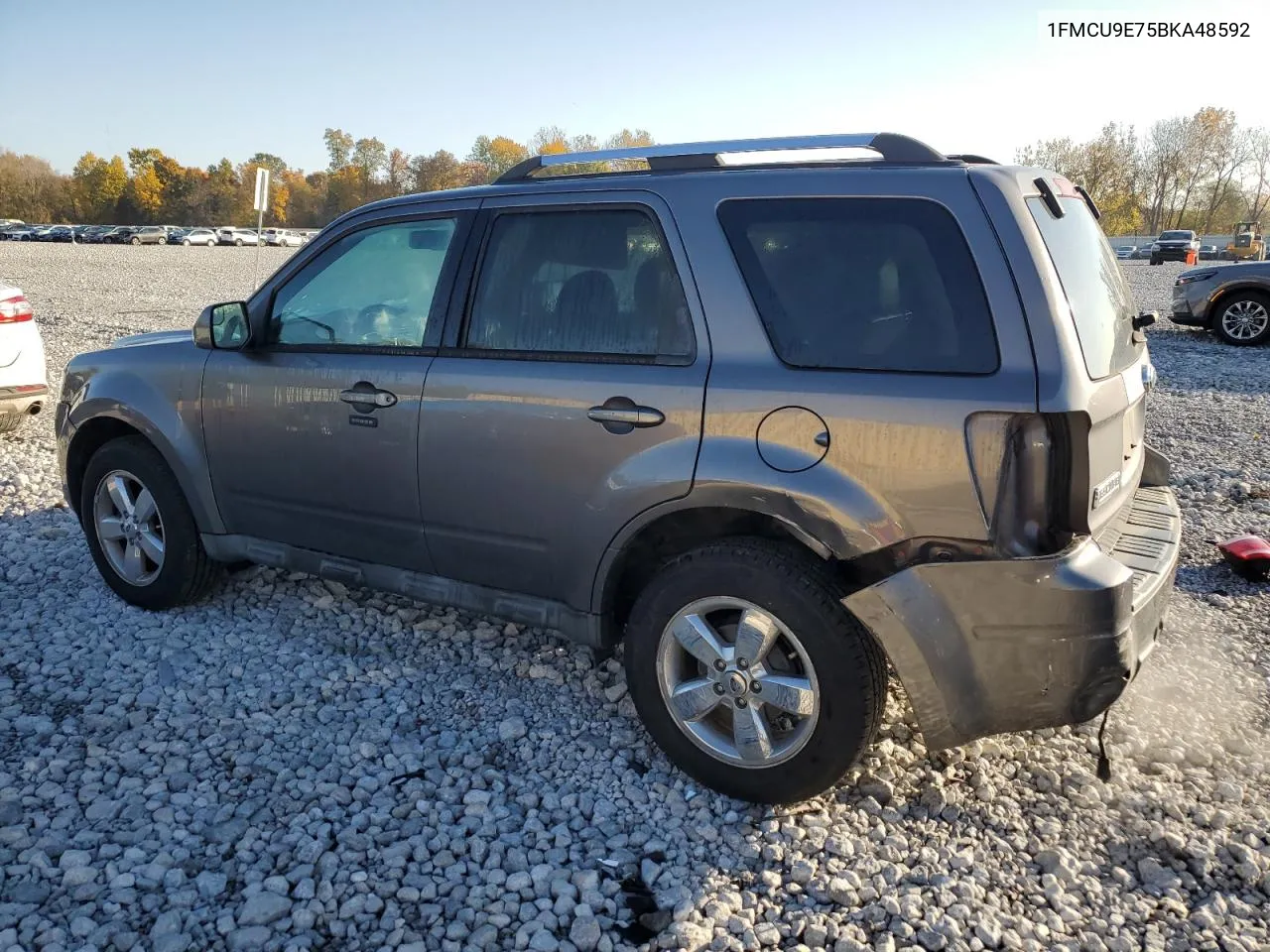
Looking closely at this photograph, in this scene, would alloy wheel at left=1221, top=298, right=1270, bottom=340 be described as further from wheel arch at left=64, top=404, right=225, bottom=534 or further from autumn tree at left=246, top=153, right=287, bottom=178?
autumn tree at left=246, top=153, right=287, bottom=178

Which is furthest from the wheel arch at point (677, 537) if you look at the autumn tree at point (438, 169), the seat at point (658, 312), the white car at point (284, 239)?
the autumn tree at point (438, 169)

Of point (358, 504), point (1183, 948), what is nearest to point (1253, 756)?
point (1183, 948)

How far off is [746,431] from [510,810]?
4.63ft

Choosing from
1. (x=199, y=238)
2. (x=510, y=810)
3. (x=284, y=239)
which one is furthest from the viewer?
(x=199, y=238)

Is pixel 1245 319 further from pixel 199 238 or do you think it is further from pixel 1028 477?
pixel 199 238

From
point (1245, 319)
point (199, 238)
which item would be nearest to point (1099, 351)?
point (1245, 319)

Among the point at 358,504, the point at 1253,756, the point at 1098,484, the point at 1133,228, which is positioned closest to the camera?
the point at 1098,484

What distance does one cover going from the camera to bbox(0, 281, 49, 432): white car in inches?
282

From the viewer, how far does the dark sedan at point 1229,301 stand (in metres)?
13.4

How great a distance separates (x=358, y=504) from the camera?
3807mm

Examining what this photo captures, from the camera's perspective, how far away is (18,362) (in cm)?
724

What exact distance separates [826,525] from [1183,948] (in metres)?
1.42

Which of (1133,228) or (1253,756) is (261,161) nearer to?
(1133,228)

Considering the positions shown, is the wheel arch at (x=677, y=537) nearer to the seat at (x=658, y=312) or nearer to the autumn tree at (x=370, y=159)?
the seat at (x=658, y=312)
